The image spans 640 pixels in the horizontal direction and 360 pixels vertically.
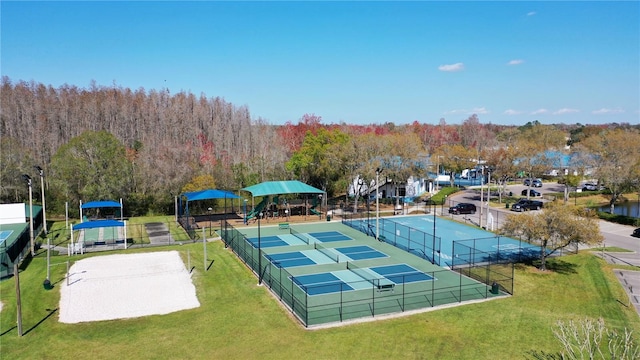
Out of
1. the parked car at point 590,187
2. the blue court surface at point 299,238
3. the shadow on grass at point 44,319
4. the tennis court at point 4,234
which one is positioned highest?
the parked car at point 590,187

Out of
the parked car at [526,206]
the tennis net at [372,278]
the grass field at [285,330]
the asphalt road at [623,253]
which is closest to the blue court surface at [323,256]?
the tennis net at [372,278]

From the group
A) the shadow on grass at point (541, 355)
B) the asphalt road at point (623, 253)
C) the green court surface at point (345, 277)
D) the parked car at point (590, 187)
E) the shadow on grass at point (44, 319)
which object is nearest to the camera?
the shadow on grass at point (541, 355)

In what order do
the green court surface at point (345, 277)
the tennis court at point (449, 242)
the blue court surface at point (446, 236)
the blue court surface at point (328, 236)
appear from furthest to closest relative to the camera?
1. the blue court surface at point (328, 236)
2. the blue court surface at point (446, 236)
3. the tennis court at point (449, 242)
4. the green court surface at point (345, 277)

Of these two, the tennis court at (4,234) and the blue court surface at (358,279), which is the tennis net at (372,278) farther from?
the tennis court at (4,234)

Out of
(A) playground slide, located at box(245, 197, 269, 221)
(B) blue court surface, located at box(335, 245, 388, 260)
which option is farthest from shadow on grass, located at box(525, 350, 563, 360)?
(A) playground slide, located at box(245, 197, 269, 221)

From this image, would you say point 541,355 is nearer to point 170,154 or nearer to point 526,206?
point 526,206

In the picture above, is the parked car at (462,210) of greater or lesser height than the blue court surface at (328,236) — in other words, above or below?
above

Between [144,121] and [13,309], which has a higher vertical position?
[144,121]

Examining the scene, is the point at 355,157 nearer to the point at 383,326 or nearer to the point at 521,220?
the point at 521,220

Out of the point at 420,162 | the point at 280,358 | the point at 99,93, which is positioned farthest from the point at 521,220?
the point at 99,93
